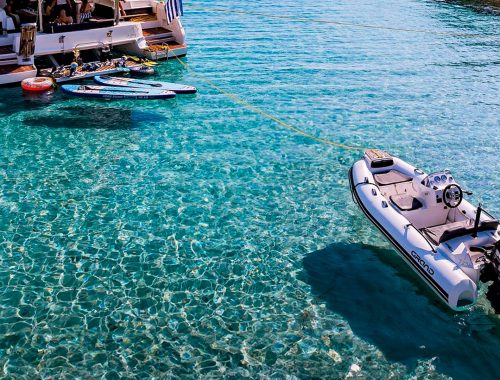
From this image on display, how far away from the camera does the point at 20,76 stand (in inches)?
907

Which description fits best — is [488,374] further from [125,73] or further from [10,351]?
[125,73]

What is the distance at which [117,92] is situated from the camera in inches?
881

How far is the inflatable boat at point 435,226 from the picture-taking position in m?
10.8

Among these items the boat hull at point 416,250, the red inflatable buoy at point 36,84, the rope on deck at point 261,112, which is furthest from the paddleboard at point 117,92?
the boat hull at point 416,250

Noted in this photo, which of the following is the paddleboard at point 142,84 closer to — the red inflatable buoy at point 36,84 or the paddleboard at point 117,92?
the paddleboard at point 117,92

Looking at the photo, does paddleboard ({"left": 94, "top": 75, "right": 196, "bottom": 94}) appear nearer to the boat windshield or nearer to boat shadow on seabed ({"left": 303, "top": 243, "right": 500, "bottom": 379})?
boat shadow on seabed ({"left": 303, "top": 243, "right": 500, "bottom": 379})

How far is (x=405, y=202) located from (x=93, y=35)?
1794cm

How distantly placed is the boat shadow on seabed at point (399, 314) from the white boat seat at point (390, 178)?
1878 mm

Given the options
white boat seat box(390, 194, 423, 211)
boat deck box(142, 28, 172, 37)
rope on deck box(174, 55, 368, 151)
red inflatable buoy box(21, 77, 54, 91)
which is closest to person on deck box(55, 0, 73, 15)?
boat deck box(142, 28, 172, 37)

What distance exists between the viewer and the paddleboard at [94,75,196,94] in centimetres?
2284

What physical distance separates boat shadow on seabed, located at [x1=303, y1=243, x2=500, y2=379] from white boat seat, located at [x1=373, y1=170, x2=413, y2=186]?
1878mm

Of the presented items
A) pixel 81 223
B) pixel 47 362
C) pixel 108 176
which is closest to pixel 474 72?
pixel 108 176

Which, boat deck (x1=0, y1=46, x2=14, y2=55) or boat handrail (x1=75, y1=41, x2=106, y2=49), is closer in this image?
boat deck (x1=0, y1=46, x2=14, y2=55)

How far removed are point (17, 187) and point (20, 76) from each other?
9.33m
